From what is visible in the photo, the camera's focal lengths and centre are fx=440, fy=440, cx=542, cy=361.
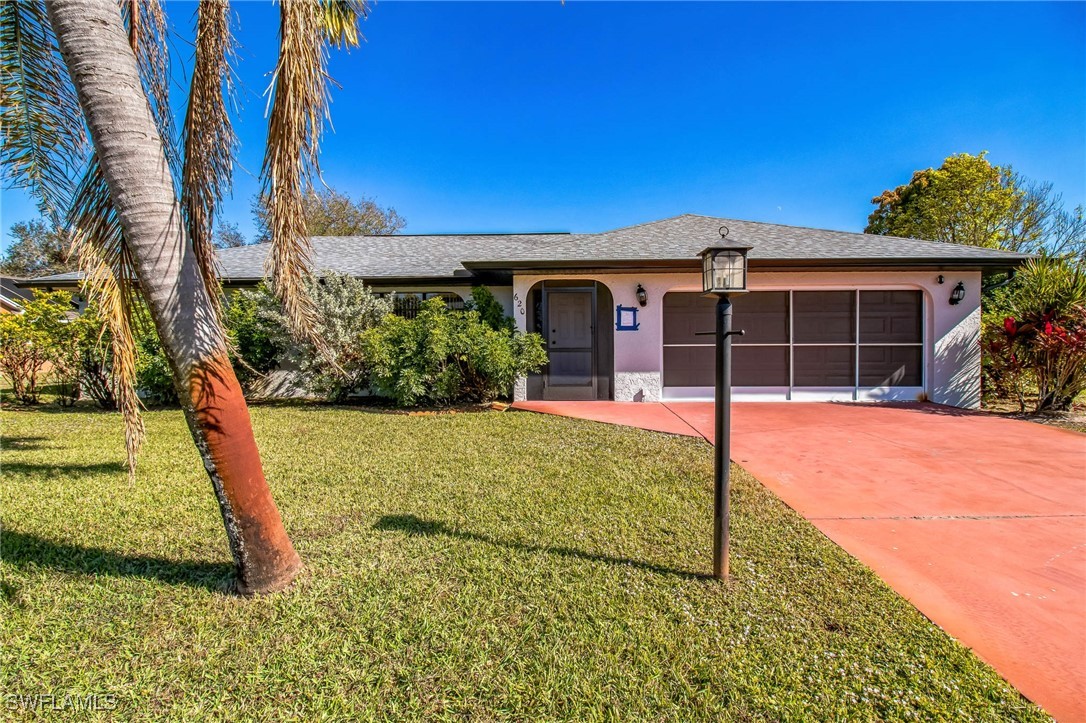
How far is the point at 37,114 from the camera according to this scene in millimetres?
3207

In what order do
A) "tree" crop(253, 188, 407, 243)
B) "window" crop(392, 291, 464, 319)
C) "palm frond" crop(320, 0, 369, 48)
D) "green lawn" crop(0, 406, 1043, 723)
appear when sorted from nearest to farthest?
"green lawn" crop(0, 406, 1043, 723) < "palm frond" crop(320, 0, 369, 48) < "window" crop(392, 291, 464, 319) < "tree" crop(253, 188, 407, 243)

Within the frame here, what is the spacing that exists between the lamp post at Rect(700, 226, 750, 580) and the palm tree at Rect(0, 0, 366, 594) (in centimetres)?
269

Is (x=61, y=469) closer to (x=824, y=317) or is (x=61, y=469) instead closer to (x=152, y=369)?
(x=152, y=369)

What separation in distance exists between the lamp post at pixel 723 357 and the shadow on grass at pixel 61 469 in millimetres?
6769

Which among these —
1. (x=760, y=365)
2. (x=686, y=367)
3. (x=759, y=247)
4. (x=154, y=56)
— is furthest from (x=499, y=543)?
(x=759, y=247)

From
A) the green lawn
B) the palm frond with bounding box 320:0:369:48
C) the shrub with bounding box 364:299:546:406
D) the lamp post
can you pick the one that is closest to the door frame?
the shrub with bounding box 364:299:546:406

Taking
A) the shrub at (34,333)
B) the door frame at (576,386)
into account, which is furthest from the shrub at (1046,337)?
the shrub at (34,333)

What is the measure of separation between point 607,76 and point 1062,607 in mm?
12312

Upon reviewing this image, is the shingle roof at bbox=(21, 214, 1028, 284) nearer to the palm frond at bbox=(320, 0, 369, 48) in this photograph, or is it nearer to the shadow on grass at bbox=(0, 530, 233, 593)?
the palm frond at bbox=(320, 0, 369, 48)

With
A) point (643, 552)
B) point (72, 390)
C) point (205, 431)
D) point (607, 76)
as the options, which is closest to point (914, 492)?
point (643, 552)

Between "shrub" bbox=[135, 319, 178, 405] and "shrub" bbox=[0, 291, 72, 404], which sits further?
"shrub" bbox=[135, 319, 178, 405]

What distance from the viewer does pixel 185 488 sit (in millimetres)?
4785

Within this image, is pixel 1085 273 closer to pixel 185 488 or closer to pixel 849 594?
pixel 849 594

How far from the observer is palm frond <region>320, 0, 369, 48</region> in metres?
3.87
